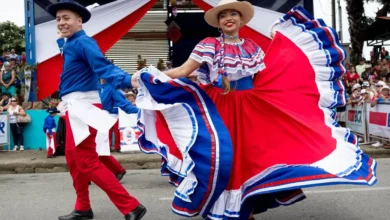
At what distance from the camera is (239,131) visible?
3910 millimetres

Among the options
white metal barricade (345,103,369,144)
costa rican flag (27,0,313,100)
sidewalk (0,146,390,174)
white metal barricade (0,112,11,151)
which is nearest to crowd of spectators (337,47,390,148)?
white metal barricade (345,103,369,144)

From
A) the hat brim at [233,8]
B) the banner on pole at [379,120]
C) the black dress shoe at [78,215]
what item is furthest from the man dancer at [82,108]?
the banner on pole at [379,120]

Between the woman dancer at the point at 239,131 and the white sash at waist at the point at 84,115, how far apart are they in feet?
2.30

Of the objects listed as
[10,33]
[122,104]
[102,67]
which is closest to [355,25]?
[122,104]

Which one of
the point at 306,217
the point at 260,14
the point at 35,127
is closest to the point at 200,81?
the point at 306,217

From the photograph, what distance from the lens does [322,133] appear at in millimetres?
3943

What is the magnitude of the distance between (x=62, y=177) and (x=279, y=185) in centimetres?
512

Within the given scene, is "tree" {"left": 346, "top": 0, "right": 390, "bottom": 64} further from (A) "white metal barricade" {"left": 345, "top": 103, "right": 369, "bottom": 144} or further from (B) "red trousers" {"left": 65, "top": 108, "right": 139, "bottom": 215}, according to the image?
(B) "red trousers" {"left": 65, "top": 108, "right": 139, "bottom": 215}

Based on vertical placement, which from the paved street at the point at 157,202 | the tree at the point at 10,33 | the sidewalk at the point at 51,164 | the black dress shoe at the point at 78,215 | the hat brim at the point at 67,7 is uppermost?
the tree at the point at 10,33

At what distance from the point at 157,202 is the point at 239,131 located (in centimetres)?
197

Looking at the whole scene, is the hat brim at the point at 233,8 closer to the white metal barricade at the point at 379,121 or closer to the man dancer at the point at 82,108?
the man dancer at the point at 82,108

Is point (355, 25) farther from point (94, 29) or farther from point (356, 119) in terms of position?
point (94, 29)

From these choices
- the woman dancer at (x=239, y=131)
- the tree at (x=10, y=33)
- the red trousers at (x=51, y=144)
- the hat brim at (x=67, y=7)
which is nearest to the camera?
the woman dancer at (x=239, y=131)

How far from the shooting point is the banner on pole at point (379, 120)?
32.9 ft
